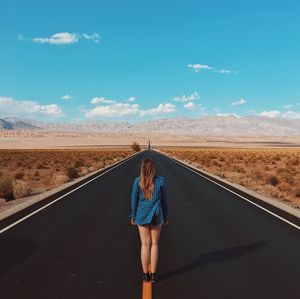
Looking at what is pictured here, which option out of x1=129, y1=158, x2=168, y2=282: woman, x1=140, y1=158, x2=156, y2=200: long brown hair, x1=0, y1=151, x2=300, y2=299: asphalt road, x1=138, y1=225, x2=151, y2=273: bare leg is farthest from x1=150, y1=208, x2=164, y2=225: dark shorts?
x1=0, y1=151, x2=300, y2=299: asphalt road

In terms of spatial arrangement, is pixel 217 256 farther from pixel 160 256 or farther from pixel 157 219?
pixel 157 219

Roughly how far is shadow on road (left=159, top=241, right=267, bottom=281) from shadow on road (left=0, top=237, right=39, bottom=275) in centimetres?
246

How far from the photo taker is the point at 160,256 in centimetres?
764

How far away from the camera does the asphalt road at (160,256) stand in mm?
5836

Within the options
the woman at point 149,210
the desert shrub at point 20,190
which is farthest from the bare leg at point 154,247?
the desert shrub at point 20,190

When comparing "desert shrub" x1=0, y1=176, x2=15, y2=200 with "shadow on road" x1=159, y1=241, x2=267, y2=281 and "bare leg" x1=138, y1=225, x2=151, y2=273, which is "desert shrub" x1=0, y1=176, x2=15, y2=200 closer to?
"shadow on road" x1=159, y1=241, x2=267, y2=281

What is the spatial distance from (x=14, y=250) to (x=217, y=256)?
3610 mm

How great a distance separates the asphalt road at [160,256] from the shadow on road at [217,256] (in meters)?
0.01

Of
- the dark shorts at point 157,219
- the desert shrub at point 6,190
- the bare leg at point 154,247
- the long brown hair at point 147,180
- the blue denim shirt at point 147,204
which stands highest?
the long brown hair at point 147,180

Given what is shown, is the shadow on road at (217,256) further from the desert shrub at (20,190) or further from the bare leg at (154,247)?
the desert shrub at (20,190)

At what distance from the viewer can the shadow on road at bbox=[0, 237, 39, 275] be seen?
7.10m

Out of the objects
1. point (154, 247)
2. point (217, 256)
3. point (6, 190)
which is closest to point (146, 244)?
point (154, 247)

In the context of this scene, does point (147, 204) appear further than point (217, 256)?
No

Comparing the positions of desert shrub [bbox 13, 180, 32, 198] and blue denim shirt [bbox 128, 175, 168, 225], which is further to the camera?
desert shrub [bbox 13, 180, 32, 198]
